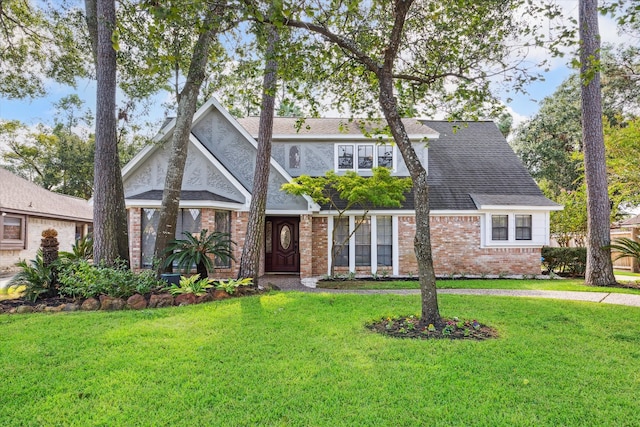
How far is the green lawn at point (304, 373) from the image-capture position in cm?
323

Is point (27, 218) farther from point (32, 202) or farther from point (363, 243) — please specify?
point (363, 243)

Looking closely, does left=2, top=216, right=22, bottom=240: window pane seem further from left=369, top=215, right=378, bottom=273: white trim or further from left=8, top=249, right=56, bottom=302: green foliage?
left=369, top=215, right=378, bottom=273: white trim

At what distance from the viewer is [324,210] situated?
45.6 ft

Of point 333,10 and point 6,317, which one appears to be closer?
point 333,10

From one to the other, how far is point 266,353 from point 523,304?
568 cm

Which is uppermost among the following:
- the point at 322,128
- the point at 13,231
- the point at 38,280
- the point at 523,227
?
the point at 322,128

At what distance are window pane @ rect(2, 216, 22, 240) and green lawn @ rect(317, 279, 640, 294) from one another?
42.9 ft

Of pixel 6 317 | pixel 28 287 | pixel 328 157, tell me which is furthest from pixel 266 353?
pixel 328 157

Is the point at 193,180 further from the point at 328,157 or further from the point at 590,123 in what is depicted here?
the point at 590,123

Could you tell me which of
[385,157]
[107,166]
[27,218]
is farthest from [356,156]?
[27,218]

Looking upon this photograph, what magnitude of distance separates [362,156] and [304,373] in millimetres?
11966

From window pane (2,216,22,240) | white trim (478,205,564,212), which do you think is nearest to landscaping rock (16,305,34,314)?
window pane (2,216,22,240)

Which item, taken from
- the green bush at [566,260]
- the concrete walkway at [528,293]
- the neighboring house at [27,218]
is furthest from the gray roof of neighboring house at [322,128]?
the neighboring house at [27,218]

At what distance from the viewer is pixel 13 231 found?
637 inches
